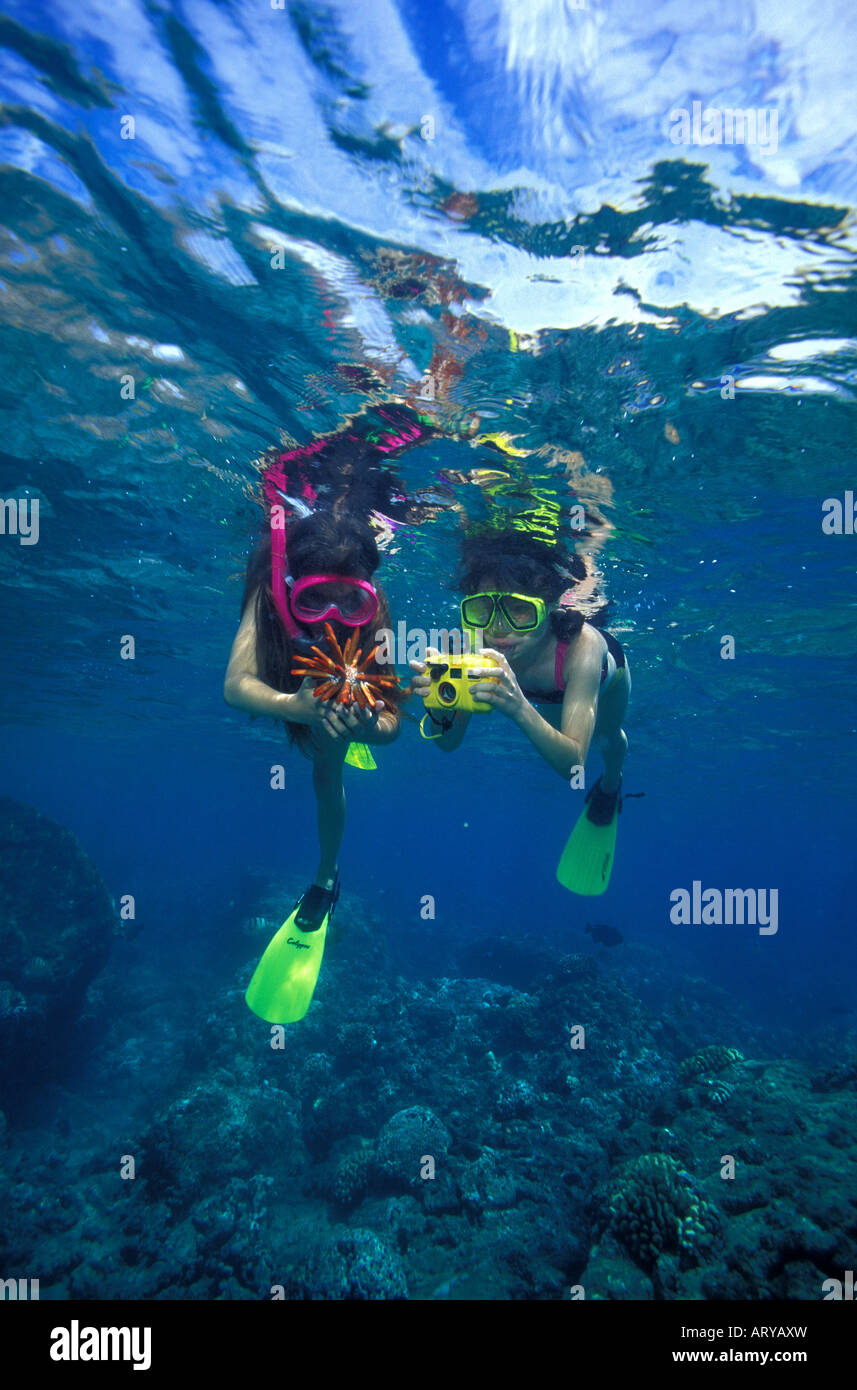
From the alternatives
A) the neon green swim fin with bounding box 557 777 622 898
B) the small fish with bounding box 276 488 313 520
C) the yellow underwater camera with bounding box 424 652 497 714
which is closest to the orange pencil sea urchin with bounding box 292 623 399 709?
the yellow underwater camera with bounding box 424 652 497 714

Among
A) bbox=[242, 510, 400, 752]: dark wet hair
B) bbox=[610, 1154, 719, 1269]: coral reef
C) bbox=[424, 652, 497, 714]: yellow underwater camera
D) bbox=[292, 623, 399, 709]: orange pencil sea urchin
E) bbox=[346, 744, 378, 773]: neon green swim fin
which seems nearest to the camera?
bbox=[292, 623, 399, 709]: orange pencil sea urchin

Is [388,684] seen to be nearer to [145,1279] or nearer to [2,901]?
[145,1279]

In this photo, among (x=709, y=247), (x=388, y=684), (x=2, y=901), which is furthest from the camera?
(x=2, y=901)

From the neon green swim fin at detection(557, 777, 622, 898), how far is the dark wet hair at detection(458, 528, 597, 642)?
10.7 ft

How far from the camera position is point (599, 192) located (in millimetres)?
5113

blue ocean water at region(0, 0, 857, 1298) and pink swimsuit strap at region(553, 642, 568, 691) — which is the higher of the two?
blue ocean water at region(0, 0, 857, 1298)

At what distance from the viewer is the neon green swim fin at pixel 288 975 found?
6.03 metres

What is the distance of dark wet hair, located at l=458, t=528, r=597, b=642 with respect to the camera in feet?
29.7

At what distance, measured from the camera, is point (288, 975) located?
20.5ft

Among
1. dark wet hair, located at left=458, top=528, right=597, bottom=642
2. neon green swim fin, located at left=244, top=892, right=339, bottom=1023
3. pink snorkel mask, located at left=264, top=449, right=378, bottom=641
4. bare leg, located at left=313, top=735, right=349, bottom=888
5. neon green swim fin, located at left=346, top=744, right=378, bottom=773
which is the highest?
dark wet hair, located at left=458, top=528, right=597, bottom=642

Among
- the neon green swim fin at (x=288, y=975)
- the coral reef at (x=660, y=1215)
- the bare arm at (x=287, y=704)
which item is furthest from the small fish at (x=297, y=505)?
the coral reef at (x=660, y=1215)

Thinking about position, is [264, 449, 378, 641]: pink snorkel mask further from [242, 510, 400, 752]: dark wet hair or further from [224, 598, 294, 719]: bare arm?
[224, 598, 294, 719]: bare arm

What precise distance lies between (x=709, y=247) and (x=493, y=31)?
8.70ft

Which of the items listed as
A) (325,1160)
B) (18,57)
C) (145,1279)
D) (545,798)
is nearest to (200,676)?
(325,1160)
